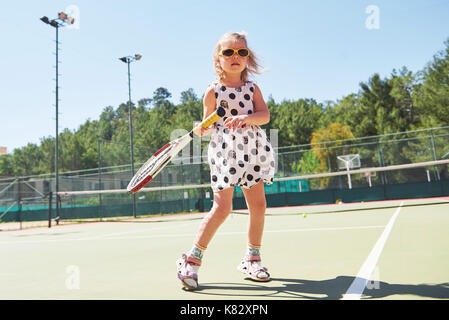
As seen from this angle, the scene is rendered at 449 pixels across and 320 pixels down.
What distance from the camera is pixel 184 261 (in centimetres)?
228

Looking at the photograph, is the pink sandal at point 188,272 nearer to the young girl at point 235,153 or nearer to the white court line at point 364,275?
the young girl at point 235,153

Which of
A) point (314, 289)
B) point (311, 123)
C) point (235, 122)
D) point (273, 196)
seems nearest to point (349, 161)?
point (273, 196)

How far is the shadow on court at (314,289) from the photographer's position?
1.75 metres

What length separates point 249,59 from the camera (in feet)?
8.73

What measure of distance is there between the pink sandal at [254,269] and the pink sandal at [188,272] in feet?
1.11

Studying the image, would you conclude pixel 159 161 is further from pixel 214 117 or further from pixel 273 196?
pixel 273 196

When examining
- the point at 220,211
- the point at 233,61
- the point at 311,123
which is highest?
the point at 311,123

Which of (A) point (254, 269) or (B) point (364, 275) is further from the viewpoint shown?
(A) point (254, 269)

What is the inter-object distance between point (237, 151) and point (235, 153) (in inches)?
0.8

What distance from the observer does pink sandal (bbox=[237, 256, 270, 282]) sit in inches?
89.0

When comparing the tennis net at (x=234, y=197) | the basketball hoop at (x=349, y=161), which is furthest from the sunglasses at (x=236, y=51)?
the basketball hoop at (x=349, y=161)

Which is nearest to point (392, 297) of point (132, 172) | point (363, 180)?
point (132, 172)

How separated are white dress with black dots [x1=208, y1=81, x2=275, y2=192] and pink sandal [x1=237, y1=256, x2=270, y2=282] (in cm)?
46

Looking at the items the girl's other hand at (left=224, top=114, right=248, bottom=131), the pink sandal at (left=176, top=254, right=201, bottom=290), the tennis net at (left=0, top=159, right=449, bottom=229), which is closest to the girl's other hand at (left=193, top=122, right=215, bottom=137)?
the girl's other hand at (left=224, top=114, right=248, bottom=131)
